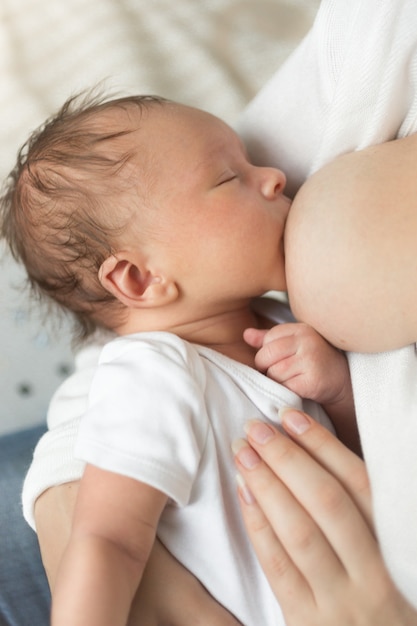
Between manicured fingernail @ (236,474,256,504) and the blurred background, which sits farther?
the blurred background

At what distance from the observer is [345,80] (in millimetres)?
901

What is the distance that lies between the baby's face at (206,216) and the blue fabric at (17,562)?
1.35 feet

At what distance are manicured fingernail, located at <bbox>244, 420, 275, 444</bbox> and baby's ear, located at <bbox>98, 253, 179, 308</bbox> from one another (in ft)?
0.65

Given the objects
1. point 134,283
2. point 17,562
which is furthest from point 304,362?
point 17,562

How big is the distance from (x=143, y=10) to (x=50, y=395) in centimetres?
81

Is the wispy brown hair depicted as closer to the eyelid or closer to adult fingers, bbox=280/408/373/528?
the eyelid

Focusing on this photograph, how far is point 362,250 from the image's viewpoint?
787 mm

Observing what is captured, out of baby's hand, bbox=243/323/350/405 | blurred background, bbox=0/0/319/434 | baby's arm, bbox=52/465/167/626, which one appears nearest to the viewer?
baby's arm, bbox=52/465/167/626

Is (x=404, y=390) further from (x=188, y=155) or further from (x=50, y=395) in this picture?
(x=50, y=395)

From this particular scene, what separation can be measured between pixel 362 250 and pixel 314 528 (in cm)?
28

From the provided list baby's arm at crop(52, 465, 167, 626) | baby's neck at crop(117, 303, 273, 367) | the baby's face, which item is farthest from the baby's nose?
baby's arm at crop(52, 465, 167, 626)

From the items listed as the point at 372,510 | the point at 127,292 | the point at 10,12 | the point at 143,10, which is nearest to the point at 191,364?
the point at 127,292

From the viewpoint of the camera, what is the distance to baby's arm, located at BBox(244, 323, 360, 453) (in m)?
0.88

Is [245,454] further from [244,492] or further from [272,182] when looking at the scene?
[272,182]
